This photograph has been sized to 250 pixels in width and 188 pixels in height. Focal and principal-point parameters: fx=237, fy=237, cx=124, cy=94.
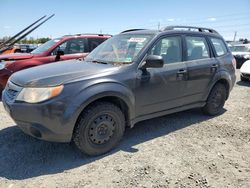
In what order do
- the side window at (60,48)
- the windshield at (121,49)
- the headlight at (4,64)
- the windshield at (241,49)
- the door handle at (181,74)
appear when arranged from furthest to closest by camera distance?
the windshield at (241,49)
the side window at (60,48)
the headlight at (4,64)
the door handle at (181,74)
the windshield at (121,49)

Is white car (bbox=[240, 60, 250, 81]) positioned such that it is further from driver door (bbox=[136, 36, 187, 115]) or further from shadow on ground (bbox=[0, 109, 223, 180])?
driver door (bbox=[136, 36, 187, 115])

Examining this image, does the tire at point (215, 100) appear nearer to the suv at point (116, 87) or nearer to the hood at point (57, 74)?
the suv at point (116, 87)

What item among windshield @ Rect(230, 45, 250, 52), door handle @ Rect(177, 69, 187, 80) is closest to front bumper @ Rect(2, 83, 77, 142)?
door handle @ Rect(177, 69, 187, 80)

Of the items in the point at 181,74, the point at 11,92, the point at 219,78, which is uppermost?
the point at 181,74

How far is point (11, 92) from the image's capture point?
10.8ft

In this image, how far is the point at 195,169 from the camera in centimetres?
309

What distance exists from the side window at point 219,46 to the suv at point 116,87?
0.04m

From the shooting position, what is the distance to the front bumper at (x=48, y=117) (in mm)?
2904

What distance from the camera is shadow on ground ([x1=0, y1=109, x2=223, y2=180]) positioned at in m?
3.04

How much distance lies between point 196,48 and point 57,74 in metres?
2.74

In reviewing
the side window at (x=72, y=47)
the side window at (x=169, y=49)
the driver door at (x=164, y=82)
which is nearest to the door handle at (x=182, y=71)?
the driver door at (x=164, y=82)

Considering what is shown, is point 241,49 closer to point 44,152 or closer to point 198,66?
point 198,66

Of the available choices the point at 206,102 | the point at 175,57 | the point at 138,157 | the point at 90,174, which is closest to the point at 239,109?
the point at 206,102

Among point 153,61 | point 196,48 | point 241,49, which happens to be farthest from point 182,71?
point 241,49
